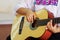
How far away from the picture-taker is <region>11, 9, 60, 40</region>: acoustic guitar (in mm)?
938

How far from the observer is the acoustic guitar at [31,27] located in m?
0.94

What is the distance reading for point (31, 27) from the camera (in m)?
0.96

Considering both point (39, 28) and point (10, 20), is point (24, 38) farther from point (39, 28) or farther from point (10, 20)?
point (10, 20)

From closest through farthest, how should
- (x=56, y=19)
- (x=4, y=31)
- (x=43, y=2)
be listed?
(x=56, y=19), (x=43, y=2), (x=4, y=31)

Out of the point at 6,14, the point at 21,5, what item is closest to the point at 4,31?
the point at 6,14

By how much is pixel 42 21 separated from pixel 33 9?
24 cm

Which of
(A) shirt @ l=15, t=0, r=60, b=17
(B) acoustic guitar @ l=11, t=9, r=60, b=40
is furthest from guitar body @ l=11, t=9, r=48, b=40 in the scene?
(A) shirt @ l=15, t=0, r=60, b=17

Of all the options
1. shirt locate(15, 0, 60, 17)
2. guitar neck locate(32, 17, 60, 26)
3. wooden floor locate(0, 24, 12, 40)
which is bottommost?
wooden floor locate(0, 24, 12, 40)

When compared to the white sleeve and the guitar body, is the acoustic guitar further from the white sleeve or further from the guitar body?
the white sleeve

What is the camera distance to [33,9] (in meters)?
1.17

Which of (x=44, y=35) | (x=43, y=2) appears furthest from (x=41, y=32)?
(x=43, y=2)

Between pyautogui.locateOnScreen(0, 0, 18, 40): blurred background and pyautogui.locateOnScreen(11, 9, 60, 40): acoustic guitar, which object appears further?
pyautogui.locateOnScreen(0, 0, 18, 40): blurred background

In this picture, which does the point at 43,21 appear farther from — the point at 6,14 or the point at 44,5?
the point at 6,14

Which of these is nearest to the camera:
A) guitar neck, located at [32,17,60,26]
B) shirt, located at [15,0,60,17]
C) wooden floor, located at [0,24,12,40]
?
guitar neck, located at [32,17,60,26]
